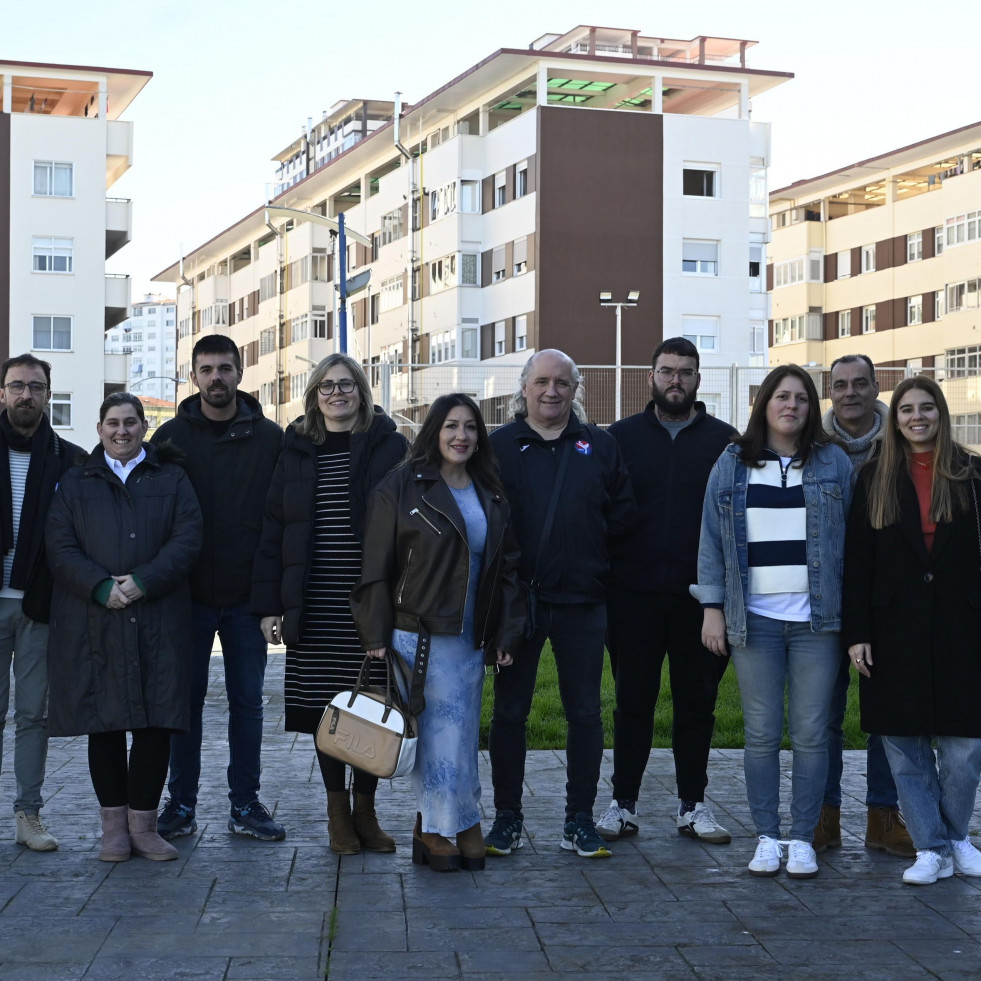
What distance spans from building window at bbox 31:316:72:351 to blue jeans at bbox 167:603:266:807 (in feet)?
169

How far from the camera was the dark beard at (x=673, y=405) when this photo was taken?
779 cm

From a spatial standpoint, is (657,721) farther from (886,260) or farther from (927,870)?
(886,260)

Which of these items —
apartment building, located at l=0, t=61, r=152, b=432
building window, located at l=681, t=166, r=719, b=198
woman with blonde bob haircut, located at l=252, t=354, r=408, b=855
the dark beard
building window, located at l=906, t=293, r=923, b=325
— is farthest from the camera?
building window, located at l=906, t=293, r=923, b=325

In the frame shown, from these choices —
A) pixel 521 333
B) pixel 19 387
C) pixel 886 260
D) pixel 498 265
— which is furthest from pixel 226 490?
pixel 886 260

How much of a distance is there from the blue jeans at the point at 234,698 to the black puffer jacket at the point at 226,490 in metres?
0.10

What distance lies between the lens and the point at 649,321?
53.8 meters

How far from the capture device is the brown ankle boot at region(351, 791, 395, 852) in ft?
24.4

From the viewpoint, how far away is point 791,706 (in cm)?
723

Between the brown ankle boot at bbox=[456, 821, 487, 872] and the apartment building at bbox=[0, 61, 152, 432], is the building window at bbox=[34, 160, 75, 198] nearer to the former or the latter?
the apartment building at bbox=[0, 61, 152, 432]

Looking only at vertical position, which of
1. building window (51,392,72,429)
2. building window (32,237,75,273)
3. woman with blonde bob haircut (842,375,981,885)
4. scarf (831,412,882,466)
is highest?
building window (32,237,75,273)

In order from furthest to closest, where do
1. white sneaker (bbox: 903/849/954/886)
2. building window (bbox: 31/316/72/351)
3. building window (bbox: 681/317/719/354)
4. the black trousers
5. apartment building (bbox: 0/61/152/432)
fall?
building window (bbox: 31/316/72/351), apartment building (bbox: 0/61/152/432), building window (bbox: 681/317/719/354), the black trousers, white sneaker (bbox: 903/849/954/886)

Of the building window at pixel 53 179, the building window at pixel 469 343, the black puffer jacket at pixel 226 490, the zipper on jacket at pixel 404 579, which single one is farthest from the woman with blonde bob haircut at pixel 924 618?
the building window at pixel 53 179

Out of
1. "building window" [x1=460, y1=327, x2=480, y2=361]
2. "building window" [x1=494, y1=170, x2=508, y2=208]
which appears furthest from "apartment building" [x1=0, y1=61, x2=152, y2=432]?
"building window" [x1=494, y1=170, x2=508, y2=208]

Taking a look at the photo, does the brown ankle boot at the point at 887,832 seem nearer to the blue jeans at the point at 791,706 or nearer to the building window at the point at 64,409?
the blue jeans at the point at 791,706
